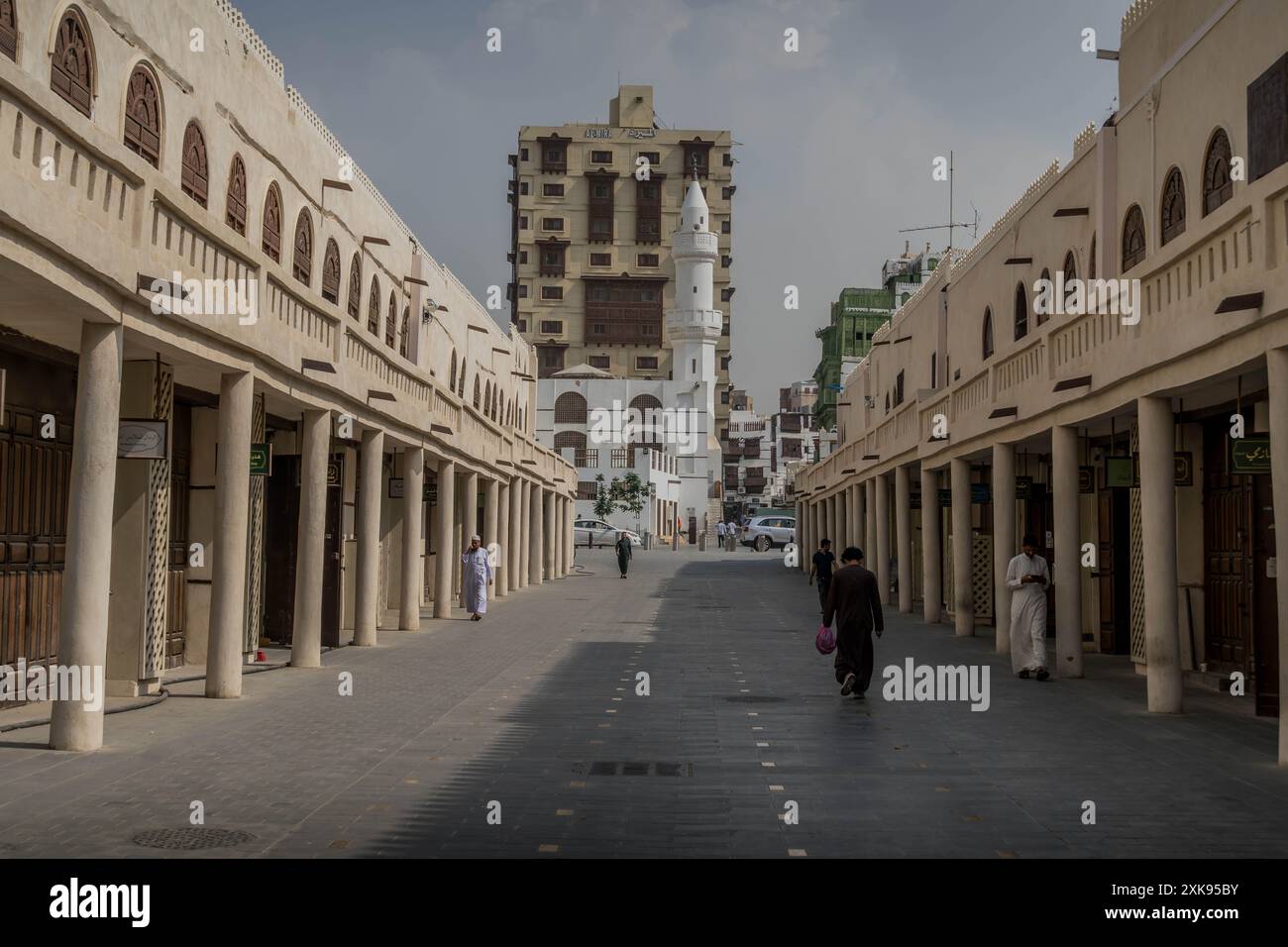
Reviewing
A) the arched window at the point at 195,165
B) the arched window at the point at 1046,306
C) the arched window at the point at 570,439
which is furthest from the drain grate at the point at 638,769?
the arched window at the point at 570,439

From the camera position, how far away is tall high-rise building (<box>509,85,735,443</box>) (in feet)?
365

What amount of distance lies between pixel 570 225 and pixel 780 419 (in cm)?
4943

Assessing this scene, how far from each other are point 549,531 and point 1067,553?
1245 inches

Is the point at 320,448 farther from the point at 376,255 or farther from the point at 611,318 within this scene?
the point at 611,318

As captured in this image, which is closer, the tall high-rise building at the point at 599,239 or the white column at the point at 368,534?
the white column at the point at 368,534

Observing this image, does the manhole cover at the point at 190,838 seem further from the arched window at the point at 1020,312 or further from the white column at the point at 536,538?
the white column at the point at 536,538

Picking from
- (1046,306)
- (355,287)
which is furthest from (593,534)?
(1046,306)

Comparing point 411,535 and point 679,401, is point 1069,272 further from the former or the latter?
point 679,401

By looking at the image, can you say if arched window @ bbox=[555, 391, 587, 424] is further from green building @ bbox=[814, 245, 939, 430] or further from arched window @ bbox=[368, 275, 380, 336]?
arched window @ bbox=[368, 275, 380, 336]

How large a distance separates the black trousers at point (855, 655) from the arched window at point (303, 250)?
871cm

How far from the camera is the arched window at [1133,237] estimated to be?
16.2m

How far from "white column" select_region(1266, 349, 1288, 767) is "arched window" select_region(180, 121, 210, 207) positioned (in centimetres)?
1037

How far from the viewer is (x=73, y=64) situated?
1161 centimetres

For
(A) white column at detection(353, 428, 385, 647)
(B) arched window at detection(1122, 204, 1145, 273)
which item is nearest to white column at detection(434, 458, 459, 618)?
(A) white column at detection(353, 428, 385, 647)
